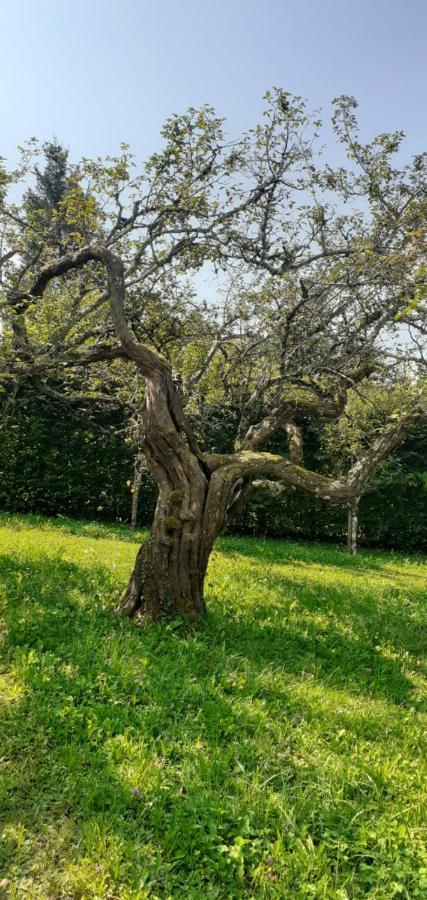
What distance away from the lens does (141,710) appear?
3457 mm

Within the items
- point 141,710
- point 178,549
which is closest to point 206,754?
point 141,710

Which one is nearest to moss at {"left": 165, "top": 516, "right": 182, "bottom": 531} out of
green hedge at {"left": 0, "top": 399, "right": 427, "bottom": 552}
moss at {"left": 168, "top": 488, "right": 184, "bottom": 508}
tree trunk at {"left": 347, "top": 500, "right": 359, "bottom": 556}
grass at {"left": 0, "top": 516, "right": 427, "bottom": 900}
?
moss at {"left": 168, "top": 488, "right": 184, "bottom": 508}

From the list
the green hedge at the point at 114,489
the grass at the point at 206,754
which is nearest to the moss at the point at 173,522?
the grass at the point at 206,754

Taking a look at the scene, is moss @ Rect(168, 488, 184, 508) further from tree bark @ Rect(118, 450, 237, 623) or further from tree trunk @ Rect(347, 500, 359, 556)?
tree trunk @ Rect(347, 500, 359, 556)

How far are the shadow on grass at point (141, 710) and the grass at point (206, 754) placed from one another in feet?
0.04

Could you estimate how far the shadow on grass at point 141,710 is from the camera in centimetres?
251

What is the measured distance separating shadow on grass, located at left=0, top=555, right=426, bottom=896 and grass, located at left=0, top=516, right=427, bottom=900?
0.5 inches

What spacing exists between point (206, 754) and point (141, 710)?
1.96 ft

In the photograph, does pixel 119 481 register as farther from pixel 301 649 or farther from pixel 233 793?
pixel 233 793

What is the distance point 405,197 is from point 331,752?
20.4ft

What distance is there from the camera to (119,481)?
43.7ft

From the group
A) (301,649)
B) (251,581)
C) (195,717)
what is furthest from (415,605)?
(195,717)

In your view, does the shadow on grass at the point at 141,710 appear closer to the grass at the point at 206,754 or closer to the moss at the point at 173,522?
the grass at the point at 206,754

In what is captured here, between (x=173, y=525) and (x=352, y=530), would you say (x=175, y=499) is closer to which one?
(x=173, y=525)
